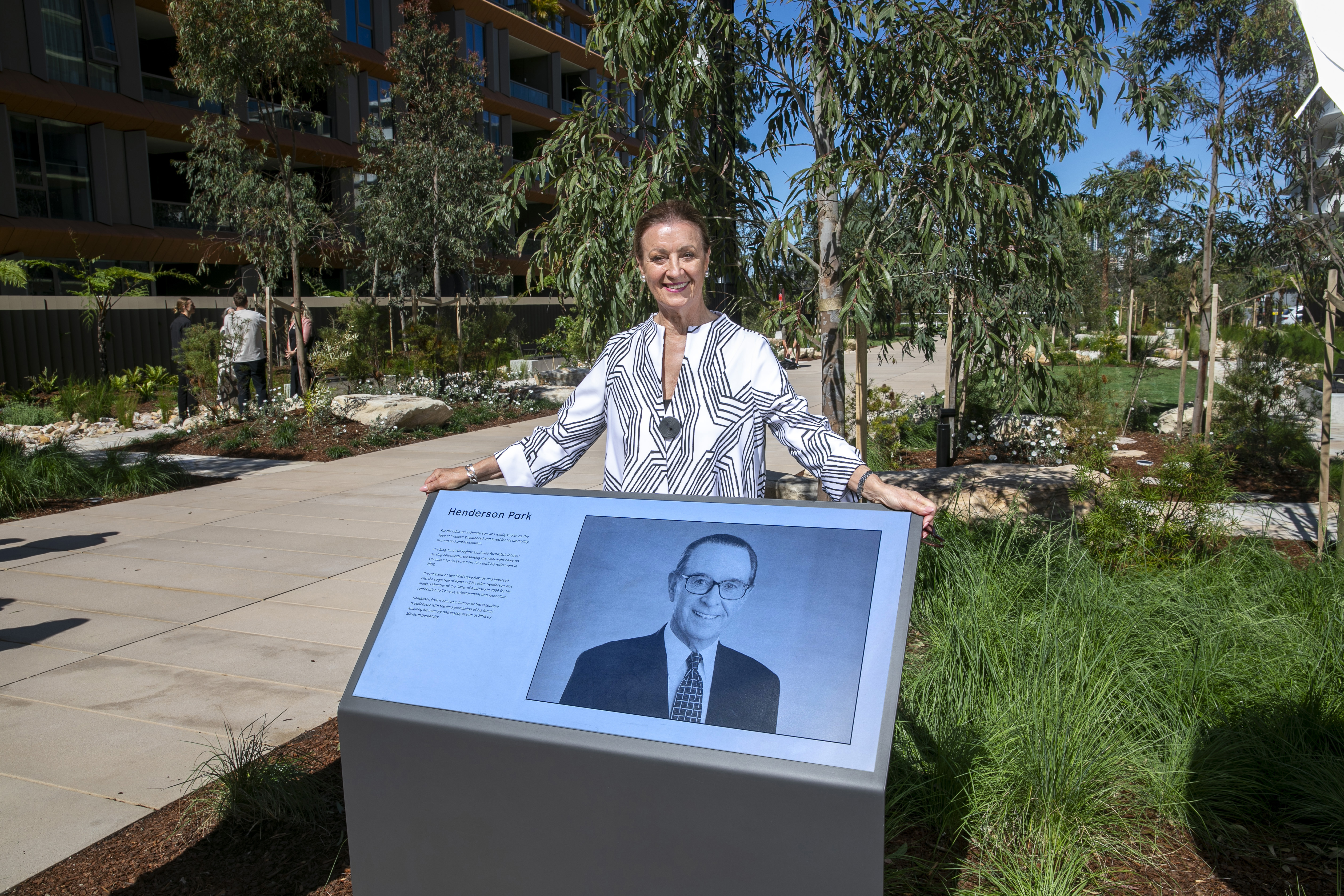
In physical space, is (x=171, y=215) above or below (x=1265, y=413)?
above

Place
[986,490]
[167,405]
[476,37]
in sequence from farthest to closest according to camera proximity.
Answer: [476,37] < [167,405] < [986,490]

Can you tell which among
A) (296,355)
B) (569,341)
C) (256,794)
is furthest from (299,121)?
(256,794)

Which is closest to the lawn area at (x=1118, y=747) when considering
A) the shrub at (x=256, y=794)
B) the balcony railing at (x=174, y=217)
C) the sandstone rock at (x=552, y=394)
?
the shrub at (x=256, y=794)

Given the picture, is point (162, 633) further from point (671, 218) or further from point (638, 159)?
point (671, 218)

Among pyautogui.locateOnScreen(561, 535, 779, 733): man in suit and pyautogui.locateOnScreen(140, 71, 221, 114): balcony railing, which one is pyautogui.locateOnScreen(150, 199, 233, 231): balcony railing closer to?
pyautogui.locateOnScreen(140, 71, 221, 114): balcony railing

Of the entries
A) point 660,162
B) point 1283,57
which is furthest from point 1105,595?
point 1283,57

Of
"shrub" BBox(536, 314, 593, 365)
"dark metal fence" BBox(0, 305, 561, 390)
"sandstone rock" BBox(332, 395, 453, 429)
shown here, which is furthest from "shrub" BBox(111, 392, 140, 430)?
"shrub" BBox(536, 314, 593, 365)

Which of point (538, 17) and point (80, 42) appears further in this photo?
point (538, 17)

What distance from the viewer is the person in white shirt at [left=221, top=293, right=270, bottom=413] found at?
13008 mm

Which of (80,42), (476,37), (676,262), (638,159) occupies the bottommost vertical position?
(676,262)

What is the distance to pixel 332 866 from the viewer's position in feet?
9.52

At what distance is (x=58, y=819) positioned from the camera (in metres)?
3.19

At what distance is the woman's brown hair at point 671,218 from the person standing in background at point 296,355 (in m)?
12.4

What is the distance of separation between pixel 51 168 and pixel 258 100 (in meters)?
9.81
